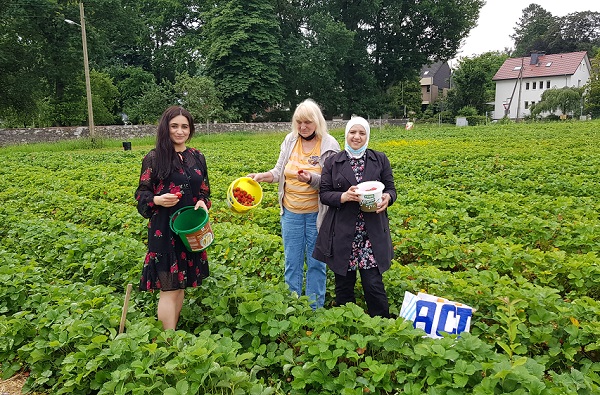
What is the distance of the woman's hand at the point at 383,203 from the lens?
352 centimetres

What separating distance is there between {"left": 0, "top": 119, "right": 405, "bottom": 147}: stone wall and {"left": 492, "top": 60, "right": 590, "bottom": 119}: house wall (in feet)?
128

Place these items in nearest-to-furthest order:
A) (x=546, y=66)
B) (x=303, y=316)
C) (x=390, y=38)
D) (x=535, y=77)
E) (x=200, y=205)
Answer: (x=303, y=316) → (x=200, y=205) → (x=390, y=38) → (x=535, y=77) → (x=546, y=66)

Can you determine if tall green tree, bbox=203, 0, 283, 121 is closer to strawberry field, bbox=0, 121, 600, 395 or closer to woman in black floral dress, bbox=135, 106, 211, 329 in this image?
strawberry field, bbox=0, 121, 600, 395

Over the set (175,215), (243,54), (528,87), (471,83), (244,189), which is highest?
(243,54)

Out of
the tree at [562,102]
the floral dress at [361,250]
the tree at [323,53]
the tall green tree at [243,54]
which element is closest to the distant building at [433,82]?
the tree at [562,102]

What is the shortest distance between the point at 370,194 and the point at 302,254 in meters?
1.06

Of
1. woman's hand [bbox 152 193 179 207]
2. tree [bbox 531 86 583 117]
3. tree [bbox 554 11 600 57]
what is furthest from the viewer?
tree [bbox 554 11 600 57]

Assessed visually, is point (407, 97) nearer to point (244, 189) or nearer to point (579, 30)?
point (579, 30)

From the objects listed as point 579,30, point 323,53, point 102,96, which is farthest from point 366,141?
point 579,30

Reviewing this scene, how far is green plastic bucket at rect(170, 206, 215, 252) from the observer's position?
135 inches

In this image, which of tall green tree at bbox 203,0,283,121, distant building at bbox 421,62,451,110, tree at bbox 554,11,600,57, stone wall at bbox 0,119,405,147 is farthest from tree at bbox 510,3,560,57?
stone wall at bbox 0,119,405,147

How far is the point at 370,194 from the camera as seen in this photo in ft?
11.2

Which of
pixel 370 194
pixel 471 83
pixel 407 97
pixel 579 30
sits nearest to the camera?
pixel 370 194

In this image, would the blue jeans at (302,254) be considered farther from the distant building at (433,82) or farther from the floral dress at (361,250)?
the distant building at (433,82)
